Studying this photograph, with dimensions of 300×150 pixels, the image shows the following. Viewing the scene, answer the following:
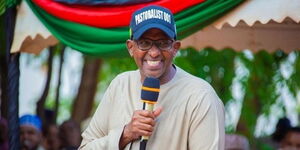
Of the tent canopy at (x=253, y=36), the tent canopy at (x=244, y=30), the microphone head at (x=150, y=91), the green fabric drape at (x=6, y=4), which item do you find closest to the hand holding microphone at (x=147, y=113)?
the microphone head at (x=150, y=91)

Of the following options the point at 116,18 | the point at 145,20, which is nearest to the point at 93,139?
the point at 145,20

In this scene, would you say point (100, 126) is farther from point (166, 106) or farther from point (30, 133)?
point (30, 133)

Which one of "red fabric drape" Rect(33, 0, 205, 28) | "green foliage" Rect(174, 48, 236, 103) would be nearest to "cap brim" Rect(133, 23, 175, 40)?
"red fabric drape" Rect(33, 0, 205, 28)

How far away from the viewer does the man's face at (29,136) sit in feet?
29.9

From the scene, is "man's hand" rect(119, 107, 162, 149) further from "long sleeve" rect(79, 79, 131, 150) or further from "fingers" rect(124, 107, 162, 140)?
"long sleeve" rect(79, 79, 131, 150)

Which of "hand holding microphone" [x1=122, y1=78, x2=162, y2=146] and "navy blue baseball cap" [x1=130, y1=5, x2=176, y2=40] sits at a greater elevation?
"navy blue baseball cap" [x1=130, y1=5, x2=176, y2=40]

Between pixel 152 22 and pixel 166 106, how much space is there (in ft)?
1.70

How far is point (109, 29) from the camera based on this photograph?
22.5 ft

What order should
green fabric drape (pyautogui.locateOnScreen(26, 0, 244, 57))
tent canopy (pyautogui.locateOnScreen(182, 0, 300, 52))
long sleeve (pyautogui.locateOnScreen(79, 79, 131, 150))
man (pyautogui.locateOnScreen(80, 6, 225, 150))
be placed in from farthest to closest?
tent canopy (pyautogui.locateOnScreen(182, 0, 300, 52)) → green fabric drape (pyautogui.locateOnScreen(26, 0, 244, 57)) → long sleeve (pyautogui.locateOnScreen(79, 79, 131, 150)) → man (pyautogui.locateOnScreen(80, 6, 225, 150))

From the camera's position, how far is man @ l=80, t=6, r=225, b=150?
195 inches

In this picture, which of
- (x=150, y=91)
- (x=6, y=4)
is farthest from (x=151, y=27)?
(x=6, y=4)

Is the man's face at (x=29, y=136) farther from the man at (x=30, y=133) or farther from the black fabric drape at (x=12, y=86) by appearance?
the black fabric drape at (x=12, y=86)

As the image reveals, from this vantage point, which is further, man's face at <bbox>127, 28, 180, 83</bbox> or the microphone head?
man's face at <bbox>127, 28, 180, 83</bbox>

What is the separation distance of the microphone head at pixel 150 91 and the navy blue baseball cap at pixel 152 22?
1.13 ft
